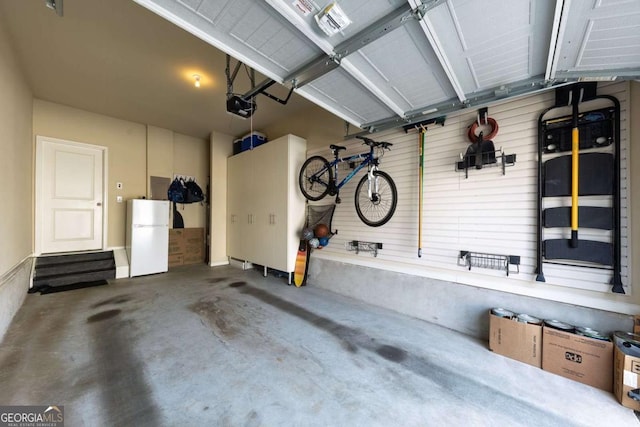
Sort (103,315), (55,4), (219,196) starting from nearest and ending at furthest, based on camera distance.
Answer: (55,4) → (103,315) → (219,196)

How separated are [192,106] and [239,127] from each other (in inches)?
49.9

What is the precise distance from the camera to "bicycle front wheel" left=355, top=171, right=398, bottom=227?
3318mm

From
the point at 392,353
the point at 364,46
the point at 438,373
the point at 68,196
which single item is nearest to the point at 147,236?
the point at 68,196

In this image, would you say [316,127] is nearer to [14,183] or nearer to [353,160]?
[353,160]

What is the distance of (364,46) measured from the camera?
65.6 inches

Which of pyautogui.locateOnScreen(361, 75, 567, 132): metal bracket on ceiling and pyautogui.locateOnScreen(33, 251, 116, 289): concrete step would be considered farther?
pyautogui.locateOnScreen(33, 251, 116, 289): concrete step

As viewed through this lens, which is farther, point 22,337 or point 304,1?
point 22,337

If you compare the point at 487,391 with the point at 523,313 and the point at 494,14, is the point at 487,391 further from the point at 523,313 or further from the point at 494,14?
the point at 494,14

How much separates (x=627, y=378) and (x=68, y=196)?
7.87m

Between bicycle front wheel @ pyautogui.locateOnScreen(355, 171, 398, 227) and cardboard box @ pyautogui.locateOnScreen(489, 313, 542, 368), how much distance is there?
5.44 feet

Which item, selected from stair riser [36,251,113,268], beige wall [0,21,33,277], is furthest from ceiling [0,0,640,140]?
stair riser [36,251,113,268]

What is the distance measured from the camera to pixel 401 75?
2047 mm

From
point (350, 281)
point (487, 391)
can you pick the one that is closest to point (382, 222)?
point (350, 281)

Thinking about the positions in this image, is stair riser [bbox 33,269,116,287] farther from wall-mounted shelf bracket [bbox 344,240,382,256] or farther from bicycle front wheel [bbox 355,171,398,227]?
bicycle front wheel [bbox 355,171,398,227]
